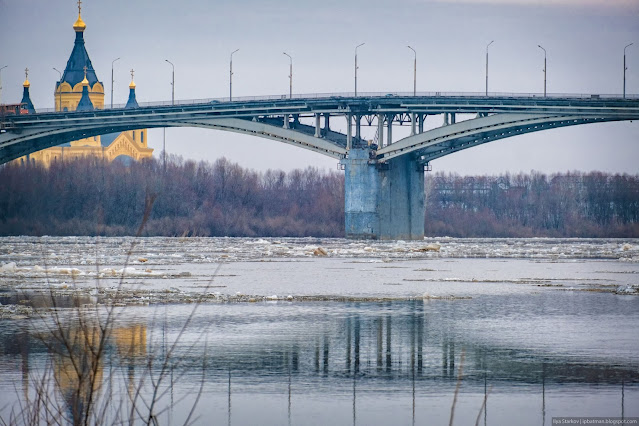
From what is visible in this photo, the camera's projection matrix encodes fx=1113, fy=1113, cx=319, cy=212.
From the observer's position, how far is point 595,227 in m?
95.5

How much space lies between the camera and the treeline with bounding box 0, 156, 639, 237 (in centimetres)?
8462

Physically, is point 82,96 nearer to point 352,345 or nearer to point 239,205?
point 239,205

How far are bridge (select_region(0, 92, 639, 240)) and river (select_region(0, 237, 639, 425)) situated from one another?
3890 centimetres

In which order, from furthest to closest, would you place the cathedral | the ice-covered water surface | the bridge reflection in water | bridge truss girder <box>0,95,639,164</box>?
the cathedral → bridge truss girder <box>0,95,639,164</box> → the ice-covered water surface → the bridge reflection in water

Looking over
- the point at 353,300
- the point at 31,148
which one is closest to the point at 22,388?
the point at 353,300

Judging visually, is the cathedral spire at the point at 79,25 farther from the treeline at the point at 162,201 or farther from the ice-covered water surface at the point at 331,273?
the ice-covered water surface at the point at 331,273

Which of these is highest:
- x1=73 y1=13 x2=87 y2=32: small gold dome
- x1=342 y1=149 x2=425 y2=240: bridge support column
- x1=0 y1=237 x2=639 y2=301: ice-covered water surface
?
x1=73 y1=13 x2=87 y2=32: small gold dome

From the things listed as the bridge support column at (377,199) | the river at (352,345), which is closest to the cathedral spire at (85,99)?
the bridge support column at (377,199)

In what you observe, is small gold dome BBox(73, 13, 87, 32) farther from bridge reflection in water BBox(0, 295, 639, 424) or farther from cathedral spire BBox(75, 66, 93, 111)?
bridge reflection in water BBox(0, 295, 639, 424)

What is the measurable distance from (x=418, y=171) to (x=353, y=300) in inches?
2248

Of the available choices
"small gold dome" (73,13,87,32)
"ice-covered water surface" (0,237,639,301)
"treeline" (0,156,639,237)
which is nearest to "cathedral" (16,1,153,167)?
"small gold dome" (73,13,87,32)

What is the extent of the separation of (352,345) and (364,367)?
6.06 ft

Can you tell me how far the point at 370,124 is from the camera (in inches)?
3004

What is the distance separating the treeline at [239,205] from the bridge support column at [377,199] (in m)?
11.6
